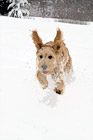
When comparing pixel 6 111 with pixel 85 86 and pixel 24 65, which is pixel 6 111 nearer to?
pixel 85 86

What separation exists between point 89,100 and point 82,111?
0.56m

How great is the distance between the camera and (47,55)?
14.9 ft

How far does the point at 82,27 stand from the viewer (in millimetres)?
13906

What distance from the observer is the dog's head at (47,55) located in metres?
4.44

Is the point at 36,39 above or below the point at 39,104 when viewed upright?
above

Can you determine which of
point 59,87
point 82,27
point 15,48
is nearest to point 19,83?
→ point 59,87

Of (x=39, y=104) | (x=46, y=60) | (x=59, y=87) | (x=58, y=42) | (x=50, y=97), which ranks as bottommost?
(x=39, y=104)

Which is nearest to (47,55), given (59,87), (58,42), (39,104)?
(58,42)

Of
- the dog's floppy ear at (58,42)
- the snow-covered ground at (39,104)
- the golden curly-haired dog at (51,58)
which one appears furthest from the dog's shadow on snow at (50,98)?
the dog's floppy ear at (58,42)

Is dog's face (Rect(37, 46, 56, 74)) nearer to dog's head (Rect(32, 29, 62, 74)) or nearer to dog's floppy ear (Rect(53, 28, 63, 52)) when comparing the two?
dog's head (Rect(32, 29, 62, 74))

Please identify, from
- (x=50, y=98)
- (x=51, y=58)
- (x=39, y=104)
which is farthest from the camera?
(x=50, y=98)

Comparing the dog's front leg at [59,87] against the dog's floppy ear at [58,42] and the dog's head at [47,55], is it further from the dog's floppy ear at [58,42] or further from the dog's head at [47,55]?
the dog's floppy ear at [58,42]

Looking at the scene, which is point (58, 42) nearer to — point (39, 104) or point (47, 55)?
point (47, 55)

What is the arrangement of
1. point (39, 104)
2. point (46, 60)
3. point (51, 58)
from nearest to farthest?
point (46, 60), point (51, 58), point (39, 104)
